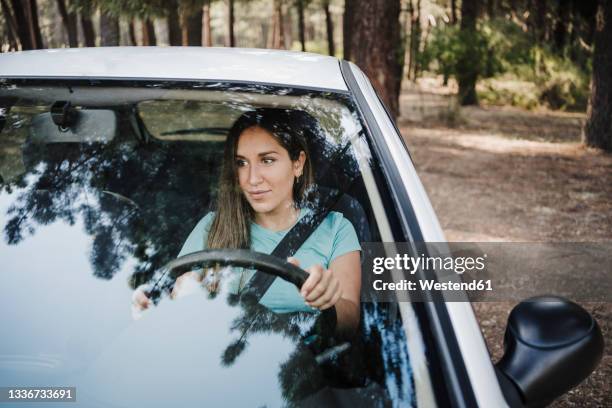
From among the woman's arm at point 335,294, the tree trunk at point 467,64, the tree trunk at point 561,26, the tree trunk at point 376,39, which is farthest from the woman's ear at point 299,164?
the tree trunk at point 561,26

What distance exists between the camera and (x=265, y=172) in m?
1.84

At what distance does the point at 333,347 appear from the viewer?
1401 mm

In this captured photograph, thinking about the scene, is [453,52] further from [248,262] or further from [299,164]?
[248,262]

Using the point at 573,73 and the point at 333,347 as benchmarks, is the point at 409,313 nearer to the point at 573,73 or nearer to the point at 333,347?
the point at 333,347

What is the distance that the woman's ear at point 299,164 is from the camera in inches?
73.5

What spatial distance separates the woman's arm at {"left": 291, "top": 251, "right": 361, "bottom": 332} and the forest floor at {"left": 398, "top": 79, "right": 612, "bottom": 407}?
185 cm

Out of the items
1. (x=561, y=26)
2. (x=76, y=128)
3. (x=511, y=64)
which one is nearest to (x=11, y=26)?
(x=76, y=128)

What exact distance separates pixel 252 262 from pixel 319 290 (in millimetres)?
188

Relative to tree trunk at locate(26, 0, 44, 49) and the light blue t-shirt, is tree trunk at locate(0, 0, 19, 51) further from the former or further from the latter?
the light blue t-shirt

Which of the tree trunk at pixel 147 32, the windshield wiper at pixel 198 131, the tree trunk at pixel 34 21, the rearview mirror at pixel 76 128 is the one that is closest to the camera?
the rearview mirror at pixel 76 128

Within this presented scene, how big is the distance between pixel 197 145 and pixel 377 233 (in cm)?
138

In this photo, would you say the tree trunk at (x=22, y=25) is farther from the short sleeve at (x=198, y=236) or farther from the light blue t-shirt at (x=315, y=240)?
the light blue t-shirt at (x=315, y=240)

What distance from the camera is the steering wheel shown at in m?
1.45

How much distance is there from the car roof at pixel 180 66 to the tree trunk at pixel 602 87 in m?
8.39
